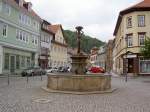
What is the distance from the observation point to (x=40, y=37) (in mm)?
58406

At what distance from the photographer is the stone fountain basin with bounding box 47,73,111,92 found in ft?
60.9

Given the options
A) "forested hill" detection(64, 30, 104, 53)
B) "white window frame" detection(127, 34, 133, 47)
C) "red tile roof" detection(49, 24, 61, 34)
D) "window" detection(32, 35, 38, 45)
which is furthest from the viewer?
"red tile roof" detection(49, 24, 61, 34)

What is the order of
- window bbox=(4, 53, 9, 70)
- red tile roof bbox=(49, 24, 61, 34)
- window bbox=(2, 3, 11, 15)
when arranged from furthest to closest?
red tile roof bbox=(49, 24, 61, 34) → window bbox=(4, 53, 9, 70) → window bbox=(2, 3, 11, 15)

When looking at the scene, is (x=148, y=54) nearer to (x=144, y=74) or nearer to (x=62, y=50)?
(x=144, y=74)

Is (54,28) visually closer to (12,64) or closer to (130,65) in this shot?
(130,65)

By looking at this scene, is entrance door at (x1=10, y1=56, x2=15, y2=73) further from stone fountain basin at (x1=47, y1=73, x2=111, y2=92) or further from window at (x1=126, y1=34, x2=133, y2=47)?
stone fountain basin at (x1=47, y1=73, x2=111, y2=92)

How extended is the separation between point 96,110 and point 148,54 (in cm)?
2539

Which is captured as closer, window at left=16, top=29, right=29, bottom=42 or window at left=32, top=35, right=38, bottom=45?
window at left=16, top=29, right=29, bottom=42

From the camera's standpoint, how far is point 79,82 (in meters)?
18.6

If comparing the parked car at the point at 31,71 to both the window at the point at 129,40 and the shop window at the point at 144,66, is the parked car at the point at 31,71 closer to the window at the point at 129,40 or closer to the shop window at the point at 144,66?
the window at the point at 129,40

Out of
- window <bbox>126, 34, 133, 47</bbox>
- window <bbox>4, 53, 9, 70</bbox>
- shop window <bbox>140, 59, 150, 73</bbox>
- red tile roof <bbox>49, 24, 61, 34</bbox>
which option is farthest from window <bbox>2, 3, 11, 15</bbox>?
red tile roof <bbox>49, 24, 61, 34</bbox>

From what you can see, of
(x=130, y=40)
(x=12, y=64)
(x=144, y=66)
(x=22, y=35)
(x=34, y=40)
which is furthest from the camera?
(x=34, y=40)

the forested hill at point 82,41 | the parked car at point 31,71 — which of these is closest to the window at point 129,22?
the forested hill at point 82,41

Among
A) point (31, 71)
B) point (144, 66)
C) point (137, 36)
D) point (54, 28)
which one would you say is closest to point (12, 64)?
point (31, 71)
